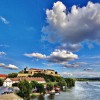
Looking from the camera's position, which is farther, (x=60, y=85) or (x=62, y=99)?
(x=60, y=85)

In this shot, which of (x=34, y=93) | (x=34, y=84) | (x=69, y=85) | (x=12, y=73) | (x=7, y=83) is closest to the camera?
(x=34, y=93)

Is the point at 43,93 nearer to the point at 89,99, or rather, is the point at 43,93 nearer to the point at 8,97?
the point at 89,99

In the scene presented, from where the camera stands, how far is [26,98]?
226 ft

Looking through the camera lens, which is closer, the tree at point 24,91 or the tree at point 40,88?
the tree at point 24,91

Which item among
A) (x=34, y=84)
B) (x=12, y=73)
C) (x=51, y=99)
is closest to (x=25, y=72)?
(x=12, y=73)

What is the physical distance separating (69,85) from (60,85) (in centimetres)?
2941

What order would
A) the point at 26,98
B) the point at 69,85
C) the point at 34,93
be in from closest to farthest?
the point at 26,98, the point at 34,93, the point at 69,85

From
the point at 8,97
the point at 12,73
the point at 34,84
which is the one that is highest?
the point at 12,73

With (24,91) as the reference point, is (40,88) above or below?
above

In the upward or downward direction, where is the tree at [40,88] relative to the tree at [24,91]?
upward

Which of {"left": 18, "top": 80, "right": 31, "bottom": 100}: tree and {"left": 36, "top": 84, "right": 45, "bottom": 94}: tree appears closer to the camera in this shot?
{"left": 18, "top": 80, "right": 31, "bottom": 100}: tree

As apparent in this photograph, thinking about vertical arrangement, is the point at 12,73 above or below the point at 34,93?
above

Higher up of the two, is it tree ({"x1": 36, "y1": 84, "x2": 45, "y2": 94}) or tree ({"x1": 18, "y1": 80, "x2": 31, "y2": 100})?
tree ({"x1": 36, "y1": 84, "x2": 45, "y2": 94})

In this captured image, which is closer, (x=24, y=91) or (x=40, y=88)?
(x=24, y=91)
